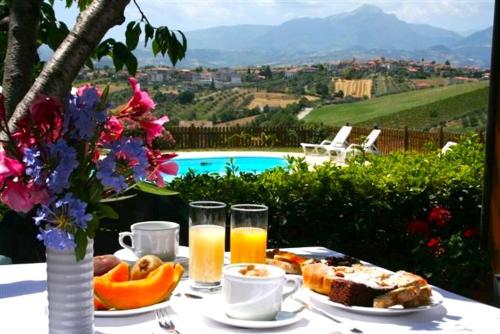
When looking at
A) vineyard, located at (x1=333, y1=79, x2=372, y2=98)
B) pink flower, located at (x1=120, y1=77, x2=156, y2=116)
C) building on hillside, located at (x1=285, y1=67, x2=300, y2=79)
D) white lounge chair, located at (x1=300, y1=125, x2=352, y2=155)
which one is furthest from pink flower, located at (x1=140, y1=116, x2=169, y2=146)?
building on hillside, located at (x1=285, y1=67, x2=300, y2=79)

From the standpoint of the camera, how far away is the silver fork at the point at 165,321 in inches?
60.2

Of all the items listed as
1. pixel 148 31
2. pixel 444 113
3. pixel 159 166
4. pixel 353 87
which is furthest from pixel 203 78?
pixel 159 166

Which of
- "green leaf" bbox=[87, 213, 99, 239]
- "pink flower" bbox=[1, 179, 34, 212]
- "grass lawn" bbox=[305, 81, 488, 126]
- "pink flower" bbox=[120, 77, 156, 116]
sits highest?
"grass lawn" bbox=[305, 81, 488, 126]

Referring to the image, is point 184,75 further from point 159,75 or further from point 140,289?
point 140,289

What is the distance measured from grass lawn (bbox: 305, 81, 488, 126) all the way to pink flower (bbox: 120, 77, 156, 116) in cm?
3799

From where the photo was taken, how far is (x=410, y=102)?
145ft

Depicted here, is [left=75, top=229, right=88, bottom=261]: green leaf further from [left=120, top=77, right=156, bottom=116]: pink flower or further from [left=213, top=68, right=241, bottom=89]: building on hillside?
[left=213, top=68, right=241, bottom=89]: building on hillside

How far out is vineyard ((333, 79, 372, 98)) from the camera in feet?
169

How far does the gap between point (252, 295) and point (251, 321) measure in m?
0.06

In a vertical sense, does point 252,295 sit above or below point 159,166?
below

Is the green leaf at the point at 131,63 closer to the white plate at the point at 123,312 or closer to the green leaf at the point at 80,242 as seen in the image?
the white plate at the point at 123,312

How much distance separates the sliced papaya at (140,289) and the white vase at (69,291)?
0.29 meters

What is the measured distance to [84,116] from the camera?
1.16 metres

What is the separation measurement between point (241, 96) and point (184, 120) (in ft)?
29.3
